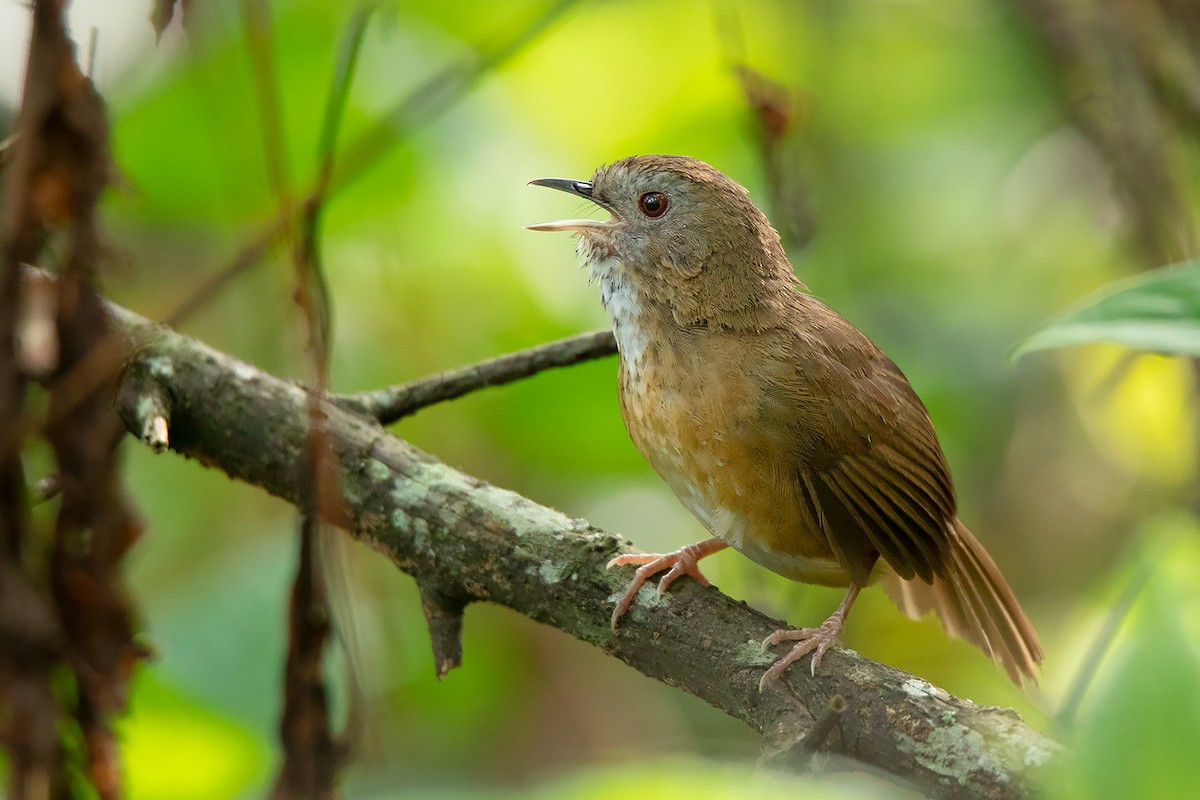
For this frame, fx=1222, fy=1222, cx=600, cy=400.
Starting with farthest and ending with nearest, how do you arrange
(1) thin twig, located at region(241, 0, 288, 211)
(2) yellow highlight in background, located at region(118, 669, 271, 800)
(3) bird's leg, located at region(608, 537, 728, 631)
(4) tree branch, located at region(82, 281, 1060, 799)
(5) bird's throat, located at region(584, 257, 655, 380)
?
(5) bird's throat, located at region(584, 257, 655, 380)
(2) yellow highlight in background, located at region(118, 669, 271, 800)
(3) bird's leg, located at region(608, 537, 728, 631)
(4) tree branch, located at region(82, 281, 1060, 799)
(1) thin twig, located at region(241, 0, 288, 211)

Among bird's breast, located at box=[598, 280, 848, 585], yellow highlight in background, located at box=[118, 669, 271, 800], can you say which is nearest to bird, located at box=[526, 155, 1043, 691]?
bird's breast, located at box=[598, 280, 848, 585]

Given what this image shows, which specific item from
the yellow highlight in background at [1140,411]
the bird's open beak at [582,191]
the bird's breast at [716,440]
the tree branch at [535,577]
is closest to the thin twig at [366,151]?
the tree branch at [535,577]

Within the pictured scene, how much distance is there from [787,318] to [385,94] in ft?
5.15

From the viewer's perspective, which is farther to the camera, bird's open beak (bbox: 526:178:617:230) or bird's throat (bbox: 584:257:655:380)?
bird's open beak (bbox: 526:178:617:230)

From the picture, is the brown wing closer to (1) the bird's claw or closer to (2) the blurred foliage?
(1) the bird's claw

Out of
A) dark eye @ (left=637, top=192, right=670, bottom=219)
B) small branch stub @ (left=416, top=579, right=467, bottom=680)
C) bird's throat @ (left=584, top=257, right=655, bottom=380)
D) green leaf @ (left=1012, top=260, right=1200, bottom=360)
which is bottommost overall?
small branch stub @ (left=416, top=579, right=467, bottom=680)

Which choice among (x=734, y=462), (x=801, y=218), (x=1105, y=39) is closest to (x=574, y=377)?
(x=801, y=218)

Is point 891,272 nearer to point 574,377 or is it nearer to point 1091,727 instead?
point 574,377

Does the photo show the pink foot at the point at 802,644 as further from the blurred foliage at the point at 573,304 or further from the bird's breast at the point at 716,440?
the blurred foliage at the point at 573,304

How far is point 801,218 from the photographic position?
132 inches

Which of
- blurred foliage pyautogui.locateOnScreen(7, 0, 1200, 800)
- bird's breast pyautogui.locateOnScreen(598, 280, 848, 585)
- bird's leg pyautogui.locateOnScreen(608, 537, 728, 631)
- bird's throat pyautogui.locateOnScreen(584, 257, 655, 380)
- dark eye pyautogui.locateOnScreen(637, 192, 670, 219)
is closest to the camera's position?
bird's leg pyautogui.locateOnScreen(608, 537, 728, 631)

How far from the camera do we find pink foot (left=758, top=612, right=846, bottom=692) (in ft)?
7.53

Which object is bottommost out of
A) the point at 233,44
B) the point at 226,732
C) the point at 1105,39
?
the point at 226,732

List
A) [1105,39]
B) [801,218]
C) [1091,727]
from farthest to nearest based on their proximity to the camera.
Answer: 1. [1105,39]
2. [801,218]
3. [1091,727]
